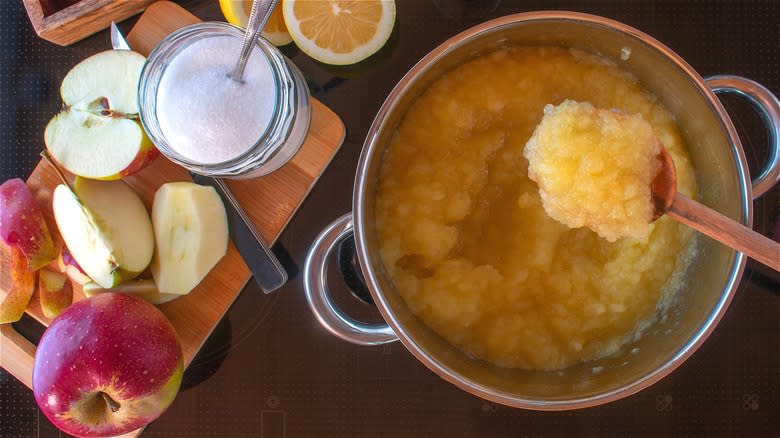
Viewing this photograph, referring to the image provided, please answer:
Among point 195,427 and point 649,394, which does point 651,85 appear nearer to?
point 649,394

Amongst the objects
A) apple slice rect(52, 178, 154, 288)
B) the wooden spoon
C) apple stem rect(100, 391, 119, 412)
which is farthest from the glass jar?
the wooden spoon

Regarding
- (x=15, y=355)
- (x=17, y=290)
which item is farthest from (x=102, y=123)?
(x=15, y=355)

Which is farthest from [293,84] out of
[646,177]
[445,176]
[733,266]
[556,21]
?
[733,266]

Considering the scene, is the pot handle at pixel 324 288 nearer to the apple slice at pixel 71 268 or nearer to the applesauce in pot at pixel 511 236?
the applesauce in pot at pixel 511 236

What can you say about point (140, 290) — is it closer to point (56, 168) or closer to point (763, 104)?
point (56, 168)

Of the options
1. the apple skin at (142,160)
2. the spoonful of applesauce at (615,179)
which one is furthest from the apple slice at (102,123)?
the spoonful of applesauce at (615,179)

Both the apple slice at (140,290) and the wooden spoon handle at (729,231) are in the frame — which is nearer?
the wooden spoon handle at (729,231)
